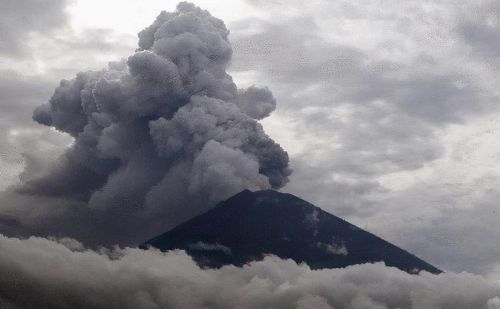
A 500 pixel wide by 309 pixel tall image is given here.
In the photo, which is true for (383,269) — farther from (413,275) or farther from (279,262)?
(279,262)

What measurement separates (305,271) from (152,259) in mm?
45338

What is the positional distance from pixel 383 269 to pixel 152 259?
67486mm

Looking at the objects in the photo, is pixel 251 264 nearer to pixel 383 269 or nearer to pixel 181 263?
pixel 181 263

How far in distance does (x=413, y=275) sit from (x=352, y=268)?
703 inches

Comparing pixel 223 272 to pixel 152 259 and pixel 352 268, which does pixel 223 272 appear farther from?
pixel 352 268

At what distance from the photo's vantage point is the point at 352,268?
19838 centimetres

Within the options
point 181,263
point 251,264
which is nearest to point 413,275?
point 251,264

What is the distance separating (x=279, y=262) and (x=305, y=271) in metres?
8.55

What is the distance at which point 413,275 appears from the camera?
196 m

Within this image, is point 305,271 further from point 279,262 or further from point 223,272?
point 223,272

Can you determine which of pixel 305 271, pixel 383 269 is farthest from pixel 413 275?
pixel 305 271

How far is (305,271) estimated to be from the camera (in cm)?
19512

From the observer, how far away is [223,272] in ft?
655

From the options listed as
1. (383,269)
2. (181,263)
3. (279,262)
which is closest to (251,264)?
(279,262)
